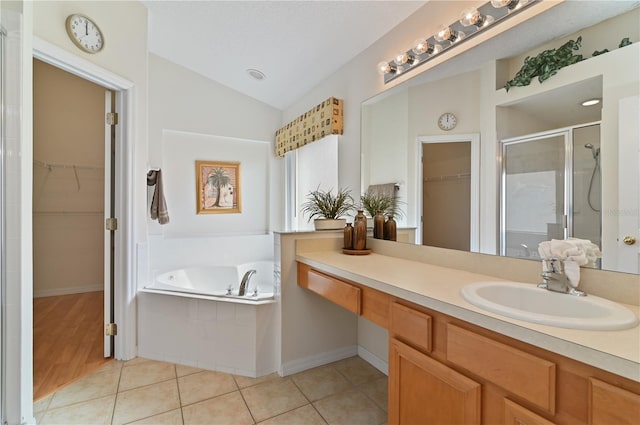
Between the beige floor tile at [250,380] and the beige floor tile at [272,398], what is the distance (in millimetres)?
35

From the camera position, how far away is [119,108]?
2314 millimetres

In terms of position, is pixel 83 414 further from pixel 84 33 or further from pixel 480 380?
pixel 84 33

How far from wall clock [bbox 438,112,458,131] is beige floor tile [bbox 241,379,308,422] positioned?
177 cm

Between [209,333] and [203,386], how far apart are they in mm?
332

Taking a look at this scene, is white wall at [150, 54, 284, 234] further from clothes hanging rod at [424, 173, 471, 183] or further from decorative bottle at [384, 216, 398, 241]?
clothes hanging rod at [424, 173, 471, 183]

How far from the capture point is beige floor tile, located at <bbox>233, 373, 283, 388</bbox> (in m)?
1.95

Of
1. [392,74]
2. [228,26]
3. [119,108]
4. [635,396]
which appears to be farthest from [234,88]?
[635,396]

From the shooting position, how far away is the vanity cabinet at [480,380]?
670 millimetres

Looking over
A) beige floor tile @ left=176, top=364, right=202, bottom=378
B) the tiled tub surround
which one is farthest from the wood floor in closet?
beige floor tile @ left=176, top=364, right=202, bottom=378

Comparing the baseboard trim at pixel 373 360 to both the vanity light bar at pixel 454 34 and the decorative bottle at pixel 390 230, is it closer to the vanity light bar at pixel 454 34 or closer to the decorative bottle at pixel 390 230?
the decorative bottle at pixel 390 230

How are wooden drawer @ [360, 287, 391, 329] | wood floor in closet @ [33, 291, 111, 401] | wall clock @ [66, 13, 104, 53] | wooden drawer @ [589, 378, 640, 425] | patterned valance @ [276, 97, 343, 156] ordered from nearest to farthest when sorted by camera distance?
wooden drawer @ [589, 378, 640, 425] → wooden drawer @ [360, 287, 391, 329] → wall clock @ [66, 13, 104, 53] → wood floor in closet @ [33, 291, 111, 401] → patterned valance @ [276, 97, 343, 156]

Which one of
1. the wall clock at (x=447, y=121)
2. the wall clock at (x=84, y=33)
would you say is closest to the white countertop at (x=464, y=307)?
the wall clock at (x=447, y=121)

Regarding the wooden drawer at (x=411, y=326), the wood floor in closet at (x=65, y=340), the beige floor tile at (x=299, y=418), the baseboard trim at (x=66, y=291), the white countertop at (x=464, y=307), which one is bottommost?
the beige floor tile at (x=299, y=418)

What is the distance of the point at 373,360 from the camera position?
2.22 meters
